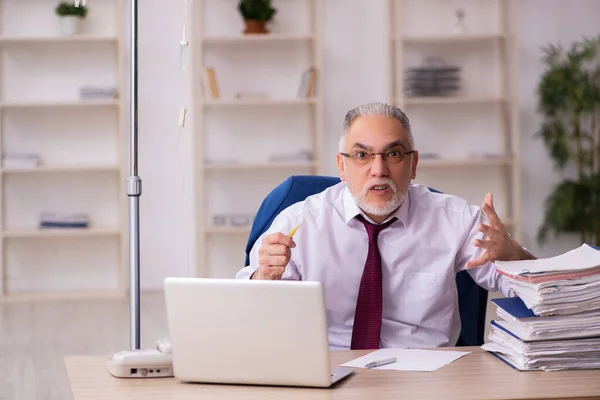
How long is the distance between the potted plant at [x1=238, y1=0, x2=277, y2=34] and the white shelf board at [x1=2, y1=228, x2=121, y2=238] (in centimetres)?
170

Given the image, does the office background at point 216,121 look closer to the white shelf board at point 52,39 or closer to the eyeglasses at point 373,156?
the white shelf board at point 52,39

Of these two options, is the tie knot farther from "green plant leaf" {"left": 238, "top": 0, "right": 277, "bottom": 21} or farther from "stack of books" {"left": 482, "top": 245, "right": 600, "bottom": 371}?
"green plant leaf" {"left": 238, "top": 0, "right": 277, "bottom": 21}

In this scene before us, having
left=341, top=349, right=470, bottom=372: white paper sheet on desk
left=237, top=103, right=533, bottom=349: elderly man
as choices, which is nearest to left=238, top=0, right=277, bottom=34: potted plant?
left=237, top=103, right=533, bottom=349: elderly man

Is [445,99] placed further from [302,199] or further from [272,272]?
[272,272]

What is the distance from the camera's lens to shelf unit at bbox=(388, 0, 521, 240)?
6.49 meters

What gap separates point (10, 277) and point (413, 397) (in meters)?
5.29

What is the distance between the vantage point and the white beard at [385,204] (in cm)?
224

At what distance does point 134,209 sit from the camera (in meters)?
1.82

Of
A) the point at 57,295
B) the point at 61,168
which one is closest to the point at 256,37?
the point at 61,168

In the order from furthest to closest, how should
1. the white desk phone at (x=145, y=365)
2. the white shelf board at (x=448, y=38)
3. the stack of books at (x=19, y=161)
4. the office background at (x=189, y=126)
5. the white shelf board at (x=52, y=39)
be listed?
1. the office background at (x=189, y=126)
2. the white shelf board at (x=448, y=38)
3. the stack of books at (x=19, y=161)
4. the white shelf board at (x=52, y=39)
5. the white desk phone at (x=145, y=365)

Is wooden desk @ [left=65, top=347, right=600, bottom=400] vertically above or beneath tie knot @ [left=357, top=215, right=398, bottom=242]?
beneath

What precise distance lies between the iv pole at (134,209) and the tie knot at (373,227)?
68 cm

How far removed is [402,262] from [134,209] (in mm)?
767

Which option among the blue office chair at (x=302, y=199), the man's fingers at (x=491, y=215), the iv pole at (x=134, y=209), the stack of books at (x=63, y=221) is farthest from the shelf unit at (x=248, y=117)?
the iv pole at (x=134, y=209)
